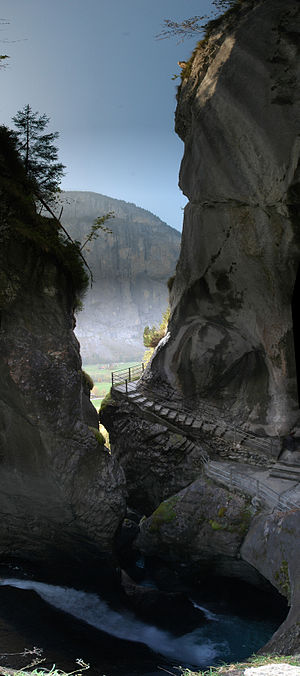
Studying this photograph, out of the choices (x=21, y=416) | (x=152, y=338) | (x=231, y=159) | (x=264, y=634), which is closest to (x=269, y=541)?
(x=264, y=634)

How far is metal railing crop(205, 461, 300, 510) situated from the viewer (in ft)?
42.9

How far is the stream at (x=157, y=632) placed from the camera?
476 inches

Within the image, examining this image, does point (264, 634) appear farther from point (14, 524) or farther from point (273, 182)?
point (273, 182)

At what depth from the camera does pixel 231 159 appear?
1445 cm

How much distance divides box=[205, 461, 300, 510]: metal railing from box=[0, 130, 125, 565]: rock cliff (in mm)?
3493

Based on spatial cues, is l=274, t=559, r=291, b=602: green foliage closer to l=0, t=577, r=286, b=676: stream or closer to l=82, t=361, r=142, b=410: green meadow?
l=0, t=577, r=286, b=676: stream

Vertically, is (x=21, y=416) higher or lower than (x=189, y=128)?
lower

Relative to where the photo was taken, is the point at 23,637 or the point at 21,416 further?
the point at 21,416

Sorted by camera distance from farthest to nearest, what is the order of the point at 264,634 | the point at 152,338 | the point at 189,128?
the point at 152,338 < the point at 189,128 < the point at 264,634

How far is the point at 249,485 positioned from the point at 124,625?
6081 millimetres

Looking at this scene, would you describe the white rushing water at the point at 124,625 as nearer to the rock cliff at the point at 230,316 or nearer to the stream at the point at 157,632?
the stream at the point at 157,632

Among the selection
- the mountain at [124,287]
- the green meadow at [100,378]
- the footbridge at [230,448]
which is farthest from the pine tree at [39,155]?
the mountain at [124,287]

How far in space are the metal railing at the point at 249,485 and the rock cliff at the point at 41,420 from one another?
349cm

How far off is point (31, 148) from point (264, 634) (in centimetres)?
1804
